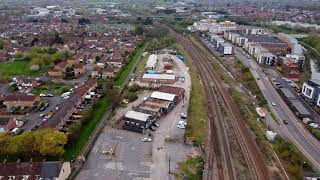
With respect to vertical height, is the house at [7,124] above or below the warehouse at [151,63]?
below

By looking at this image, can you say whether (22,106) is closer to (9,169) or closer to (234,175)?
(9,169)

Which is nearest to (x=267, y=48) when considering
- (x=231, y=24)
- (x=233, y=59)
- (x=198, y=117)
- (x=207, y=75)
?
(x=233, y=59)

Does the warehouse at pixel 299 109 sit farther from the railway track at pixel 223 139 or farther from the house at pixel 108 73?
the house at pixel 108 73

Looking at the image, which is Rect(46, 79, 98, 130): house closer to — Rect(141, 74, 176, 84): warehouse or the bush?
the bush

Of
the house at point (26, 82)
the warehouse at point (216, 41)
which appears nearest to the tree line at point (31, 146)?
the house at point (26, 82)

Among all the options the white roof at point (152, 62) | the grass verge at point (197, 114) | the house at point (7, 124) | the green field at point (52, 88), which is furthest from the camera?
the white roof at point (152, 62)

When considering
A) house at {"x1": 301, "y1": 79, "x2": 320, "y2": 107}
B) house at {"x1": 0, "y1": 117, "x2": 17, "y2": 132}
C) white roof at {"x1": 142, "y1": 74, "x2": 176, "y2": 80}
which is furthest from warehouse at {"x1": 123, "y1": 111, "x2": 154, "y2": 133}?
house at {"x1": 301, "y1": 79, "x2": 320, "y2": 107}
